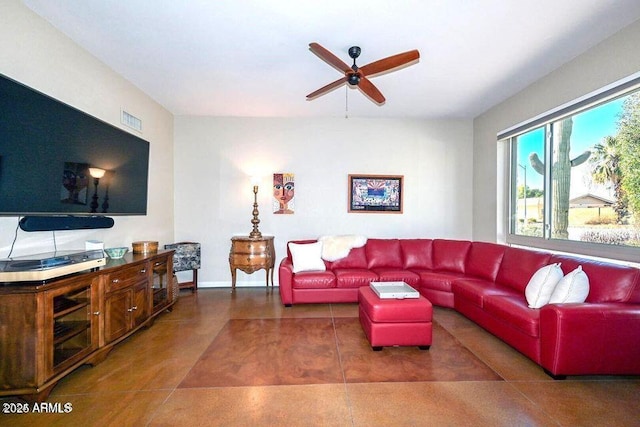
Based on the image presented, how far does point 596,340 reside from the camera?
2107 mm

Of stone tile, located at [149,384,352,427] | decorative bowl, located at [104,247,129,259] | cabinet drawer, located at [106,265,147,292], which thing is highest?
decorative bowl, located at [104,247,129,259]

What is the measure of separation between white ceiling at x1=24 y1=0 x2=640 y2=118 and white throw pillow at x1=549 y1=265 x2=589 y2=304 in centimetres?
223

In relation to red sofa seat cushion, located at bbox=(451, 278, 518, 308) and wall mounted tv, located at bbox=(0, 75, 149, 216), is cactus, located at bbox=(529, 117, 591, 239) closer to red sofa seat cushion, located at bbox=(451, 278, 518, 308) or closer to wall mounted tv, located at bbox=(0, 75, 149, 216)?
red sofa seat cushion, located at bbox=(451, 278, 518, 308)

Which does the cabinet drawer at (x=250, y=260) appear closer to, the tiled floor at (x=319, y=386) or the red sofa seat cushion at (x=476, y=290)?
the tiled floor at (x=319, y=386)

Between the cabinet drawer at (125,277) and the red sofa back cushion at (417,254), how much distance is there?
357 cm

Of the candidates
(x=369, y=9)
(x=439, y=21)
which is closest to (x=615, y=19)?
(x=439, y=21)

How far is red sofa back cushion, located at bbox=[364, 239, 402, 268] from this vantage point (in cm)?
442

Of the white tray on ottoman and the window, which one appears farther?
the white tray on ottoman

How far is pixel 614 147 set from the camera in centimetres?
282

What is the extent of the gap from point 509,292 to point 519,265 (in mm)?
415

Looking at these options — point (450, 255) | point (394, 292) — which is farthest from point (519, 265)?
point (394, 292)

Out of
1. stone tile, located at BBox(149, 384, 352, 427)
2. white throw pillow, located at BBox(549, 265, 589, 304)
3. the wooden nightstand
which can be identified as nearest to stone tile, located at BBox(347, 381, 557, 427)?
stone tile, located at BBox(149, 384, 352, 427)

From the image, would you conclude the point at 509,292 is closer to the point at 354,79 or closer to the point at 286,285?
the point at 286,285

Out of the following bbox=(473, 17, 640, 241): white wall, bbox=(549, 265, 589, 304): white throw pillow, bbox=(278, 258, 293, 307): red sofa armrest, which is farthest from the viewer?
bbox=(278, 258, 293, 307): red sofa armrest
